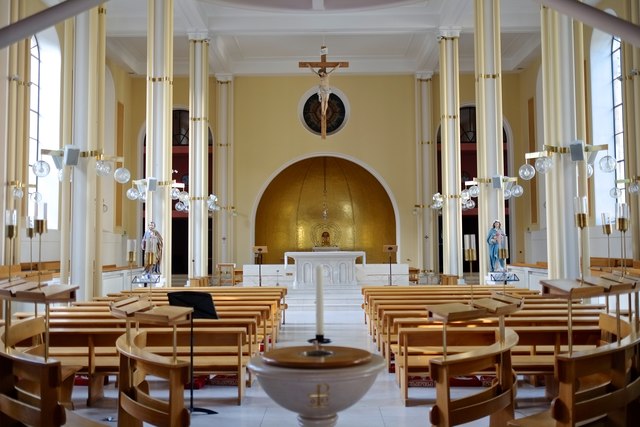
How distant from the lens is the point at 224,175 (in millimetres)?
22531

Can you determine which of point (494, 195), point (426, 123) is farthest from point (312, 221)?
point (494, 195)

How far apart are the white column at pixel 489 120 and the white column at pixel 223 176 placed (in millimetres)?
10180

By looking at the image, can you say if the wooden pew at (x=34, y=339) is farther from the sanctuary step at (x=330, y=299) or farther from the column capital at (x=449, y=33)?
the column capital at (x=449, y=33)

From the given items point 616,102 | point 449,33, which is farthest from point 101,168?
point 616,102

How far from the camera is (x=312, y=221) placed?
79.3 ft

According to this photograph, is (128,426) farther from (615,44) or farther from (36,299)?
(615,44)

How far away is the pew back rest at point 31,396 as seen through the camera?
3.39 m

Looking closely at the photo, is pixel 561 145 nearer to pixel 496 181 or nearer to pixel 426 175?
pixel 496 181

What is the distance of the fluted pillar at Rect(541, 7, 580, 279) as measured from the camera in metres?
10.5

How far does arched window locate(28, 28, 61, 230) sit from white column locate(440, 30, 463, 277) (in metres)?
10.3

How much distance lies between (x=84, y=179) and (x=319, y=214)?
13.5 meters

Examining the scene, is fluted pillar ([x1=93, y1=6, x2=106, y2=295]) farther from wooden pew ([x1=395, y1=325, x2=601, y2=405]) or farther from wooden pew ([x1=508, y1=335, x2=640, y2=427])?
wooden pew ([x1=508, y1=335, x2=640, y2=427])

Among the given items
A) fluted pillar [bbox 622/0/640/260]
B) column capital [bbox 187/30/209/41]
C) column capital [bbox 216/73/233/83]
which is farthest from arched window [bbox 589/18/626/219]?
column capital [bbox 216/73/233/83]

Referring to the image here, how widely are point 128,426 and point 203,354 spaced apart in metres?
2.35
